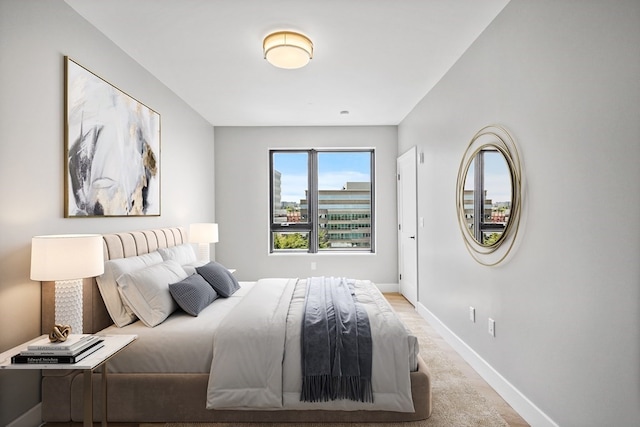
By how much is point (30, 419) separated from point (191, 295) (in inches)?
43.1

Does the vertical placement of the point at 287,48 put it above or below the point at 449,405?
above

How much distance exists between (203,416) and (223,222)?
11.6 ft

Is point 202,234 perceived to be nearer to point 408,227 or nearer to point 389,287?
point 408,227

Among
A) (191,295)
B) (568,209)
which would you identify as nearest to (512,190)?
(568,209)

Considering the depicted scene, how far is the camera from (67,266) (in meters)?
1.85

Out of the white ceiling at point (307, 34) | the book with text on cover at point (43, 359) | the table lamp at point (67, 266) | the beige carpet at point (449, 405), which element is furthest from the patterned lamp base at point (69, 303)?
the white ceiling at point (307, 34)

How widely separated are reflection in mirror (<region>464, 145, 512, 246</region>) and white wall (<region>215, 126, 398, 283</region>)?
2.61 m

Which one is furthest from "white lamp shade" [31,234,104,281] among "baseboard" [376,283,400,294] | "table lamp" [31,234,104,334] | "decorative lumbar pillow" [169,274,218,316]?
"baseboard" [376,283,400,294]

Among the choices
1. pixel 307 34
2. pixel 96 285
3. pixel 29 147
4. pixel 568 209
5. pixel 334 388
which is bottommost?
pixel 334 388

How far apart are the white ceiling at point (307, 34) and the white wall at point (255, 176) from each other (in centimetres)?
108

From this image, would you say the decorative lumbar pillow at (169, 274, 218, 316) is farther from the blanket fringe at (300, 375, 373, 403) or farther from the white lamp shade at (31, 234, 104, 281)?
the blanket fringe at (300, 375, 373, 403)

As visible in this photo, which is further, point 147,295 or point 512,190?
point 147,295

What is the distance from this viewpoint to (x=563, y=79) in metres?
1.77

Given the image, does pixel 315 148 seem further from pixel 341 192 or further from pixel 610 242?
pixel 610 242
